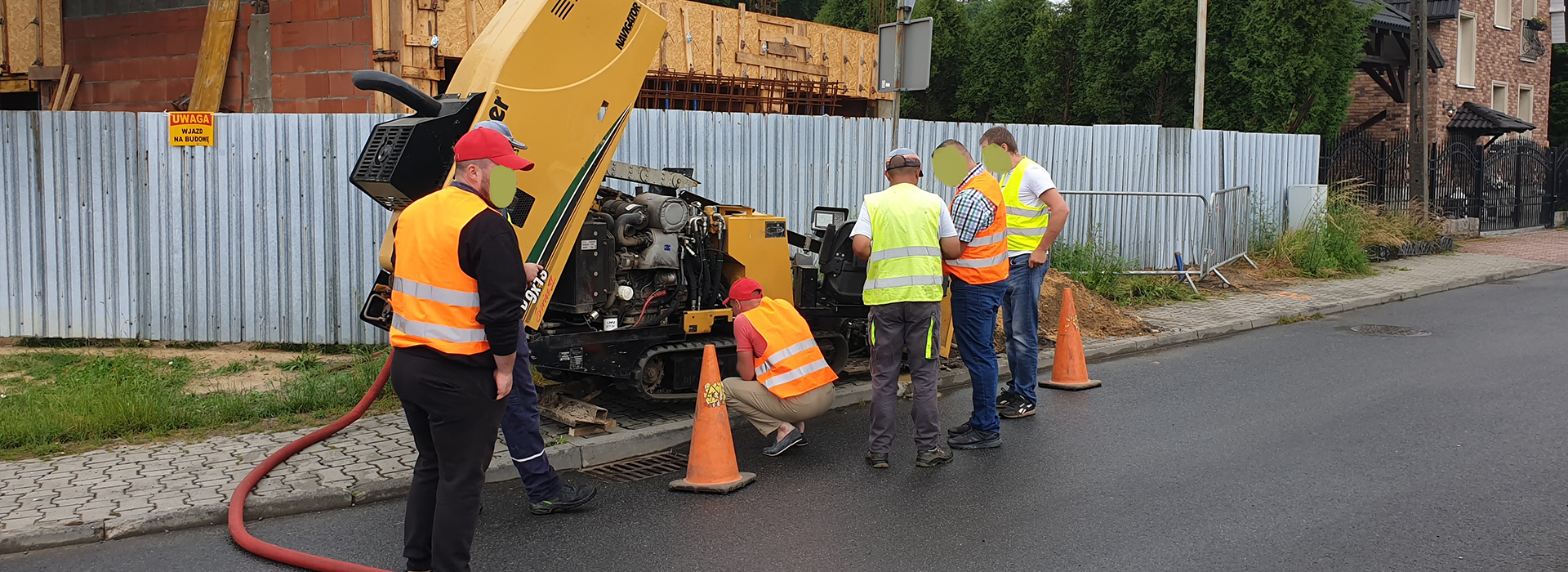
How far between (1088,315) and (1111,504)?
18.4ft

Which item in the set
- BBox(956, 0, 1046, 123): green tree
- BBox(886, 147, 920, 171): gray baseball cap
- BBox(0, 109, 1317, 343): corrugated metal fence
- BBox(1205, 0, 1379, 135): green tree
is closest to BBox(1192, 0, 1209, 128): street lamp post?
BBox(1205, 0, 1379, 135): green tree

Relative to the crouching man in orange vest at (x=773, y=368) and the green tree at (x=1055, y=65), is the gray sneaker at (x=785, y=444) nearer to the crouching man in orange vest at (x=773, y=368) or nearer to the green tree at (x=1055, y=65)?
the crouching man in orange vest at (x=773, y=368)

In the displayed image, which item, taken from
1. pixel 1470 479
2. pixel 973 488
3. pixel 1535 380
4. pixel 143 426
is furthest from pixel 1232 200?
pixel 143 426

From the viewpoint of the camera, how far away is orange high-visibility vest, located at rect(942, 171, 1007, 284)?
6387 millimetres

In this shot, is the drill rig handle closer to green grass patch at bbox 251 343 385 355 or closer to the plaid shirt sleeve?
the plaid shirt sleeve

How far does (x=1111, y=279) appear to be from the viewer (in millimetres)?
12555

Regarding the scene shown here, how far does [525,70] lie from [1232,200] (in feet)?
37.8

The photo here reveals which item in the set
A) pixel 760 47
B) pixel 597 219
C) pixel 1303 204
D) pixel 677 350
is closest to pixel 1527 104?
pixel 1303 204

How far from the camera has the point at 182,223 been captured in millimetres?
9008

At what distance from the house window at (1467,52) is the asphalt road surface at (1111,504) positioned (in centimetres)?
2359

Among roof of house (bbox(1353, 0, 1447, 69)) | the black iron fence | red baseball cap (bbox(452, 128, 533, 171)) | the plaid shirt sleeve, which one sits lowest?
the plaid shirt sleeve

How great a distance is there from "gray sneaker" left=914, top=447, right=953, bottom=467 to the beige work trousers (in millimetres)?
630

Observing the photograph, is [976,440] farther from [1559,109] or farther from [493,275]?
[1559,109]

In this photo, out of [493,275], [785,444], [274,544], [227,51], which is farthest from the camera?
[227,51]
